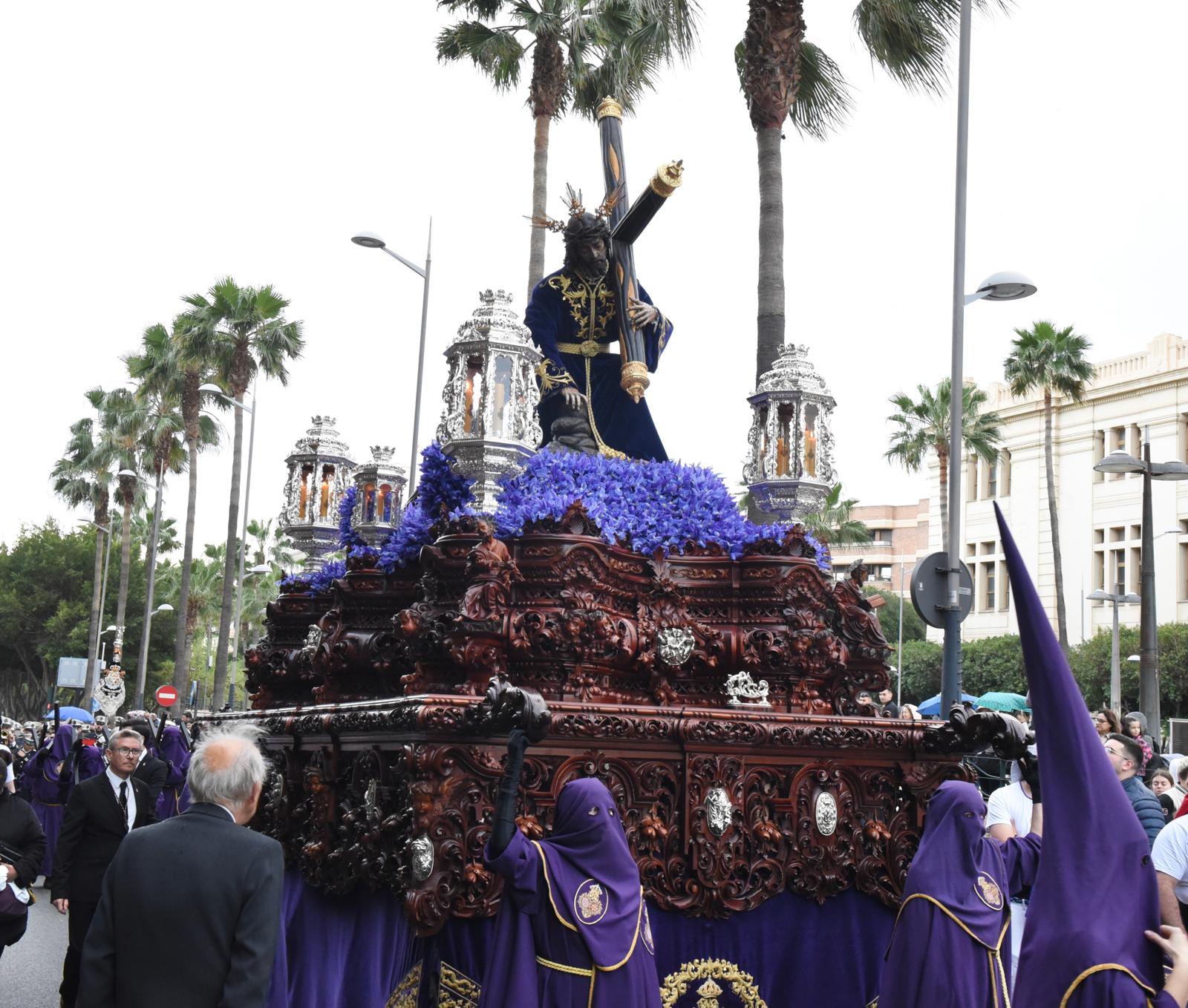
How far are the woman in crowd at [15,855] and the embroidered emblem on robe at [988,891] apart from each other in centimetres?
517

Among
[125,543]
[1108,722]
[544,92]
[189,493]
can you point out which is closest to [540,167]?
[544,92]

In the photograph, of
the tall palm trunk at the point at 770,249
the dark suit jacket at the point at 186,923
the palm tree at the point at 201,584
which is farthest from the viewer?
the palm tree at the point at 201,584

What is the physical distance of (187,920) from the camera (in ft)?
14.6

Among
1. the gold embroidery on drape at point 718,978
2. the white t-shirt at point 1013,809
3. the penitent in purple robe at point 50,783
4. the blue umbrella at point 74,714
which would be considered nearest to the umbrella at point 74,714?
the blue umbrella at point 74,714

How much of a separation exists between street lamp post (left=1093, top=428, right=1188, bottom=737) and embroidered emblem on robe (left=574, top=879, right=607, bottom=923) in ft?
52.1

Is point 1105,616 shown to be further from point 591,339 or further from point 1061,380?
point 591,339

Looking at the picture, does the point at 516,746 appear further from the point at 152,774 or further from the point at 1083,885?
the point at 152,774

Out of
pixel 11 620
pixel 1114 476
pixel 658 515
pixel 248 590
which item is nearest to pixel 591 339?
pixel 658 515

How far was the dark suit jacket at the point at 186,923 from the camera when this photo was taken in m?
4.44

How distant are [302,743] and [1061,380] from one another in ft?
121

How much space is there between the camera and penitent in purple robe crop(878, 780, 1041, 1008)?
6398 millimetres

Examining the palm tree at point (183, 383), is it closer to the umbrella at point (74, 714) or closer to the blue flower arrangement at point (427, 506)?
the umbrella at point (74, 714)

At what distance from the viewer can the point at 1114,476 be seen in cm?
5519

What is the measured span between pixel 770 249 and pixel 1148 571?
9.40 metres
